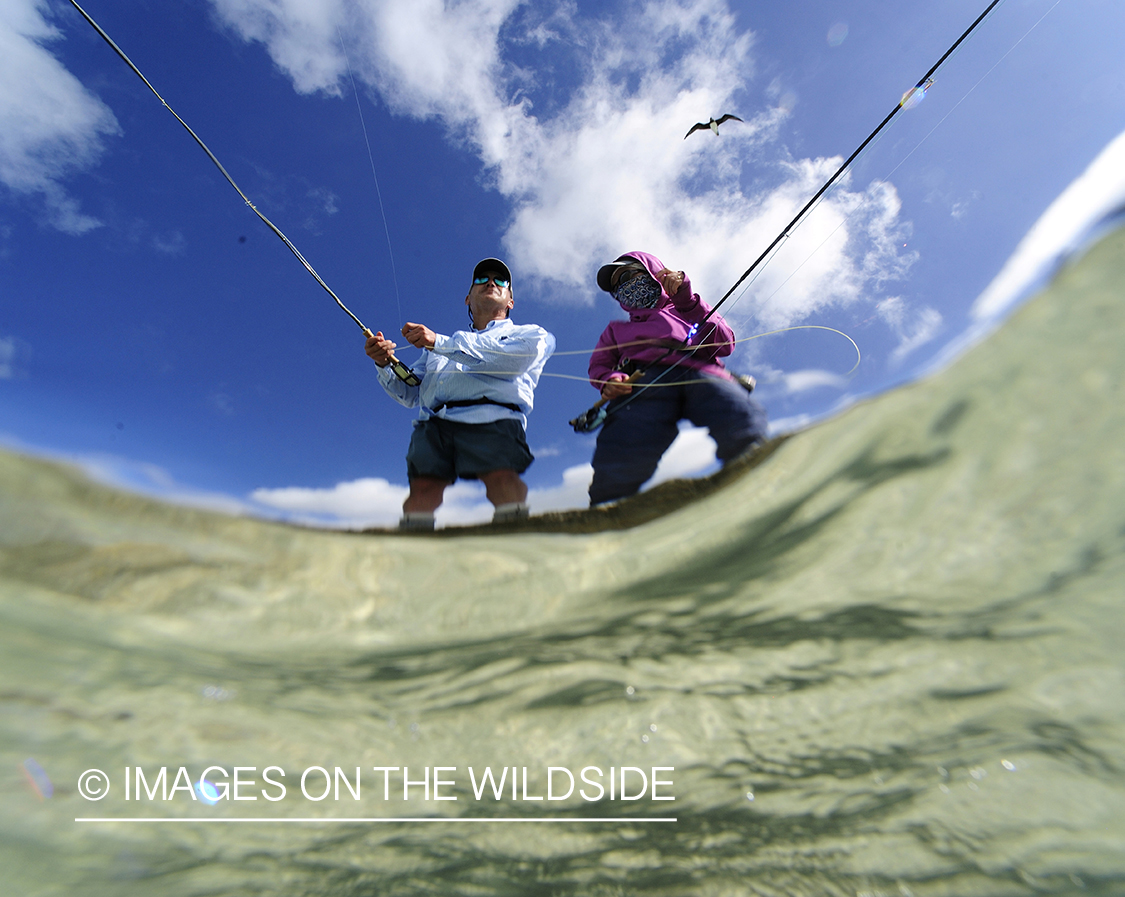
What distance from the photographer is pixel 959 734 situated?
107 inches

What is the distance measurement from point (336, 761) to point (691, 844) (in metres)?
2.15

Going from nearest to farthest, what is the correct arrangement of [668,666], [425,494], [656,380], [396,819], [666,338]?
[668,666] < [425,494] < [396,819] < [656,380] < [666,338]

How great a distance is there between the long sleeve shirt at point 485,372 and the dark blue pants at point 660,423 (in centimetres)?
58

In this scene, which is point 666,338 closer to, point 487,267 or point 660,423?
point 660,423

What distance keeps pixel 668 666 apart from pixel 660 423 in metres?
1.40

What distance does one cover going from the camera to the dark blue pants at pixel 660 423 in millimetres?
2709

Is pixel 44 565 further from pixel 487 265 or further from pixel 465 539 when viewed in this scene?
pixel 487 265

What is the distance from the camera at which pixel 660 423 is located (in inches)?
116

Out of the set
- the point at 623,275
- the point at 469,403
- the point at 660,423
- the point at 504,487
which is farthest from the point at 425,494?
the point at 623,275

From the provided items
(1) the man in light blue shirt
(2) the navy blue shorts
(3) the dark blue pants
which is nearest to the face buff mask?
(3) the dark blue pants

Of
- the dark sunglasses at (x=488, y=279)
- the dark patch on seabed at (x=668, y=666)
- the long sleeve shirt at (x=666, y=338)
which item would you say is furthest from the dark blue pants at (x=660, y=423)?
the dark sunglasses at (x=488, y=279)

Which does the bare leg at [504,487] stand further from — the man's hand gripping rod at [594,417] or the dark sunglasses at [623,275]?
the dark sunglasses at [623,275]

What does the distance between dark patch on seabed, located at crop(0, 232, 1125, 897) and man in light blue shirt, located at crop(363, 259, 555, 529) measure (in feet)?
1.60

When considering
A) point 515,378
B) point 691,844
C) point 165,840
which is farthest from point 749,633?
point 165,840
